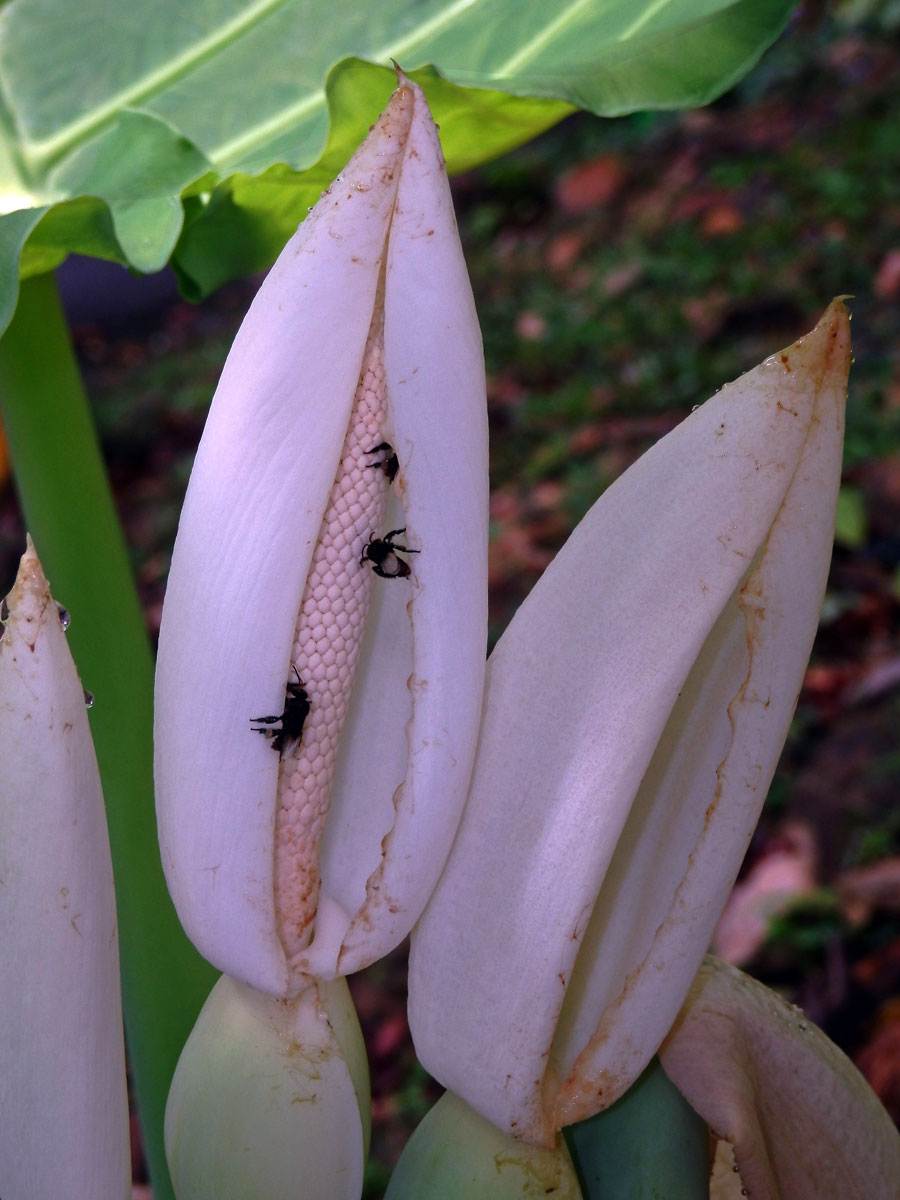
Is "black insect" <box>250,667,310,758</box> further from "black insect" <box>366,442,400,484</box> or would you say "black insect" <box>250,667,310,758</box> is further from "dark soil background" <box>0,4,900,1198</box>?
"dark soil background" <box>0,4,900,1198</box>

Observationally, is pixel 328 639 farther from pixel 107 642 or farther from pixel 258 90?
pixel 258 90

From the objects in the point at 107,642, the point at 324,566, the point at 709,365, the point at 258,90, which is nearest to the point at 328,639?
the point at 324,566

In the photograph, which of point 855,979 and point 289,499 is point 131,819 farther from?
point 855,979

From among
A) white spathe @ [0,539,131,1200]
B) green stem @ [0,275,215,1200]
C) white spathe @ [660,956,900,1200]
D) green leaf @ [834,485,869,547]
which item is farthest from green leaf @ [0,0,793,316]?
green leaf @ [834,485,869,547]

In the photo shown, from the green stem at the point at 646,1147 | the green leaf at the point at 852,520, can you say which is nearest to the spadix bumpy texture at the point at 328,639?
the green stem at the point at 646,1147

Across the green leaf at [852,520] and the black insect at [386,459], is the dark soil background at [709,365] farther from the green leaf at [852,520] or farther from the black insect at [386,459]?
the black insect at [386,459]

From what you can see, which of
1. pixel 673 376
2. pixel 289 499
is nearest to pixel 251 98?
pixel 289 499
